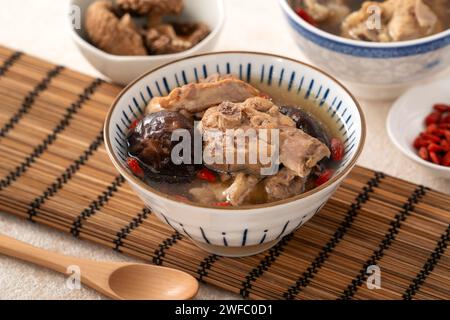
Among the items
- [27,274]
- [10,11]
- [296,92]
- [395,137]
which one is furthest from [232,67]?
[10,11]

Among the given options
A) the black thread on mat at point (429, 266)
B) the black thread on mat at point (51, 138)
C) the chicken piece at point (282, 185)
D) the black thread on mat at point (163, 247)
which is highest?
the chicken piece at point (282, 185)

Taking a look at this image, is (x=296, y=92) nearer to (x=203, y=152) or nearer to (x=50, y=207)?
(x=203, y=152)

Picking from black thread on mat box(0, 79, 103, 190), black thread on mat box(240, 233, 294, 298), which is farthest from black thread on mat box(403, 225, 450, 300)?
black thread on mat box(0, 79, 103, 190)

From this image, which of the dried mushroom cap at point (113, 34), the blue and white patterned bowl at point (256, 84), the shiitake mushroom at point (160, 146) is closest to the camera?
the blue and white patterned bowl at point (256, 84)

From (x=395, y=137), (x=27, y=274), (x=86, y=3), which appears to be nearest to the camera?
(x=27, y=274)

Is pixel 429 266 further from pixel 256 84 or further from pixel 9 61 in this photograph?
pixel 9 61

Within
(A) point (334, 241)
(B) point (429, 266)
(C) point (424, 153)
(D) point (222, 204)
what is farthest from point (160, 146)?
(C) point (424, 153)

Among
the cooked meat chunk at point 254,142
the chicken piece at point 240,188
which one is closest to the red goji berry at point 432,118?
the cooked meat chunk at point 254,142

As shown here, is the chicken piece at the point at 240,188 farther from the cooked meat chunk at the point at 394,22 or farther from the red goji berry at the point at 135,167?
the cooked meat chunk at the point at 394,22
